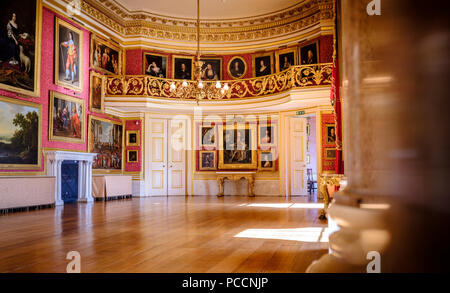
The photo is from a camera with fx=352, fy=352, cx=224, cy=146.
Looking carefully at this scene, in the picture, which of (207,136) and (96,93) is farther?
(207,136)

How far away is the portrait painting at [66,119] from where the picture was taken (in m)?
10.8

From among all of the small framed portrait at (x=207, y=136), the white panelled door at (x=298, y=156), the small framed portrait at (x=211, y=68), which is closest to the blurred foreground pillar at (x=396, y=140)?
the white panelled door at (x=298, y=156)

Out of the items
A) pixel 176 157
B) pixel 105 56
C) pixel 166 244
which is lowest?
pixel 166 244

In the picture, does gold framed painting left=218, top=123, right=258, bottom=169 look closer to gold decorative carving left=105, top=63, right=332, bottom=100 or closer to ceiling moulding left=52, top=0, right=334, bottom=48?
gold decorative carving left=105, top=63, right=332, bottom=100

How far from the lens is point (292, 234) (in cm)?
503

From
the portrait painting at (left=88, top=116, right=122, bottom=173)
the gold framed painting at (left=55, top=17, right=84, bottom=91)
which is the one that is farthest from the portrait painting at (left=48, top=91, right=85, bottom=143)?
the portrait painting at (left=88, top=116, right=122, bottom=173)

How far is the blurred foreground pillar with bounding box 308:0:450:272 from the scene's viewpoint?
899mm

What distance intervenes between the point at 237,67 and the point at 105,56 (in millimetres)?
5613

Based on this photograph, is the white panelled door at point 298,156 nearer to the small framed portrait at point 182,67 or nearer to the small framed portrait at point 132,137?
the small framed portrait at point 182,67

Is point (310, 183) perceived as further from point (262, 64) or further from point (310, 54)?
point (310, 54)

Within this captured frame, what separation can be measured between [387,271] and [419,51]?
63 centimetres

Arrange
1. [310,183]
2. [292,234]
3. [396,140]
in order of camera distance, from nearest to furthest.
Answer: [396,140]
[292,234]
[310,183]

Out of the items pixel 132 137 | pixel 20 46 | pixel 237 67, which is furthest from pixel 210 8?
pixel 20 46
